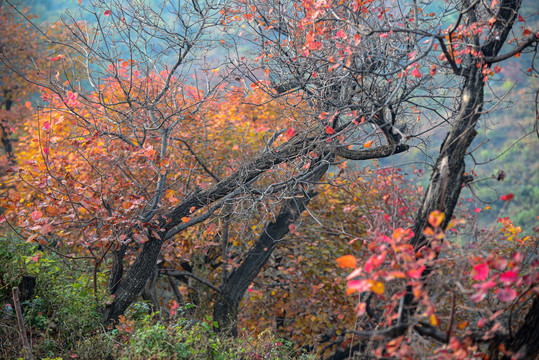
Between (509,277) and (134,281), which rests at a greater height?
(509,277)

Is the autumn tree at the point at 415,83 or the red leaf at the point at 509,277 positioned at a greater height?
the autumn tree at the point at 415,83

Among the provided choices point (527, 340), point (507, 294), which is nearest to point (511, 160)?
point (527, 340)

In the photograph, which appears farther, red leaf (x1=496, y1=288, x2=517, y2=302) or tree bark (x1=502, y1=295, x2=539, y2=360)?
tree bark (x1=502, y1=295, x2=539, y2=360)

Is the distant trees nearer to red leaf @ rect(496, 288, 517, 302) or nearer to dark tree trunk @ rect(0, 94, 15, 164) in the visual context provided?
red leaf @ rect(496, 288, 517, 302)

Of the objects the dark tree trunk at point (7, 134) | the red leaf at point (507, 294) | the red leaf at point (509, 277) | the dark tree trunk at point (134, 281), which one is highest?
the dark tree trunk at point (7, 134)

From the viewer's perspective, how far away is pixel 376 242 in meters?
2.80

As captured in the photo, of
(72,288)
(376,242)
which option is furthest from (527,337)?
(72,288)

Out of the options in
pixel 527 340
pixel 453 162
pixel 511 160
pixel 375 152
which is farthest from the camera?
pixel 511 160

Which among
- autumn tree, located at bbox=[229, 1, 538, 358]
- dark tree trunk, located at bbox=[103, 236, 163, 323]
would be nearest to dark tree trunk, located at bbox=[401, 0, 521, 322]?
autumn tree, located at bbox=[229, 1, 538, 358]

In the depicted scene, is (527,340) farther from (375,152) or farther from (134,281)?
(134,281)

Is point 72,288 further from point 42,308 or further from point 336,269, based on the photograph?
point 336,269

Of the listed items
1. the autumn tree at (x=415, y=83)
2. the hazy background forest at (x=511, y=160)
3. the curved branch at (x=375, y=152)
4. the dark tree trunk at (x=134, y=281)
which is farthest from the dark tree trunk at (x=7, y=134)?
the curved branch at (x=375, y=152)

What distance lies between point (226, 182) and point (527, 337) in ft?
12.2

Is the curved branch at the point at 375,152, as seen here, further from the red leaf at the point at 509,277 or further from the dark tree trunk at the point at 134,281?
the dark tree trunk at the point at 134,281
